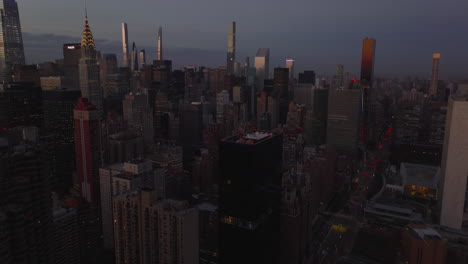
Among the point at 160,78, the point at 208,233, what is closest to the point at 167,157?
the point at 208,233

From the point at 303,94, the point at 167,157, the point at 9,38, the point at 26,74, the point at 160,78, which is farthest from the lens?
the point at 160,78

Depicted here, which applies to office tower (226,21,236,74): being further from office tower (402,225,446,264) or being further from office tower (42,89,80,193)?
office tower (402,225,446,264)

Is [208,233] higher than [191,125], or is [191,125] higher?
[191,125]

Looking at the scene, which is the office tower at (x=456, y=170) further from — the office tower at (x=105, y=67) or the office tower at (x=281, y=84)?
the office tower at (x=105, y=67)

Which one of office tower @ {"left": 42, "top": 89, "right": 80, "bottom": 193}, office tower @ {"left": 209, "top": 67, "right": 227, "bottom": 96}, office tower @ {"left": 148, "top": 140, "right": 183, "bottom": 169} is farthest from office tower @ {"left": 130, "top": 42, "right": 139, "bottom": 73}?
office tower @ {"left": 148, "top": 140, "right": 183, "bottom": 169}

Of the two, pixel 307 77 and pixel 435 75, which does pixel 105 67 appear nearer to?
pixel 307 77

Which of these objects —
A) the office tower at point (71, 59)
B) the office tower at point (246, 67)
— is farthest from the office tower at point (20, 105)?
the office tower at point (246, 67)

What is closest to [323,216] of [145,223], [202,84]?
[145,223]
